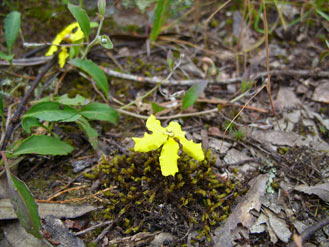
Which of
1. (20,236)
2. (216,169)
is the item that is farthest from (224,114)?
(20,236)

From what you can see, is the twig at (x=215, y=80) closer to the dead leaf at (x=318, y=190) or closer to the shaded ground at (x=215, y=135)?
the shaded ground at (x=215, y=135)

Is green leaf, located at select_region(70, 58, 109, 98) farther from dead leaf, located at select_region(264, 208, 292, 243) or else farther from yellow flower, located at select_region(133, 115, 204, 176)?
dead leaf, located at select_region(264, 208, 292, 243)

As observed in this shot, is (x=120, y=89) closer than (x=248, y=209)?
No

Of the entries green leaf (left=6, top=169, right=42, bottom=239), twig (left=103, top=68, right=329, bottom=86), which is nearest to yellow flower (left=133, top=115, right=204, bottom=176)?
green leaf (left=6, top=169, right=42, bottom=239)

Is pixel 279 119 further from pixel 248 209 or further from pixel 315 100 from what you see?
pixel 248 209

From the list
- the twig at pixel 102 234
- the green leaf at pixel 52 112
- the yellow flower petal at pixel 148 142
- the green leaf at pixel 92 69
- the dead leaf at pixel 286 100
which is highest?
the green leaf at pixel 92 69

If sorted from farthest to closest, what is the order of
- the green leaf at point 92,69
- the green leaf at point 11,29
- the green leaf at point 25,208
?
the green leaf at point 11,29
the green leaf at point 92,69
the green leaf at point 25,208

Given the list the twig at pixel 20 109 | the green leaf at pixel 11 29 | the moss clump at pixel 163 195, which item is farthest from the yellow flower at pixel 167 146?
the green leaf at pixel 11 29

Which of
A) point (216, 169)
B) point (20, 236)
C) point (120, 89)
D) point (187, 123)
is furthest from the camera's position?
point (120, 89)
